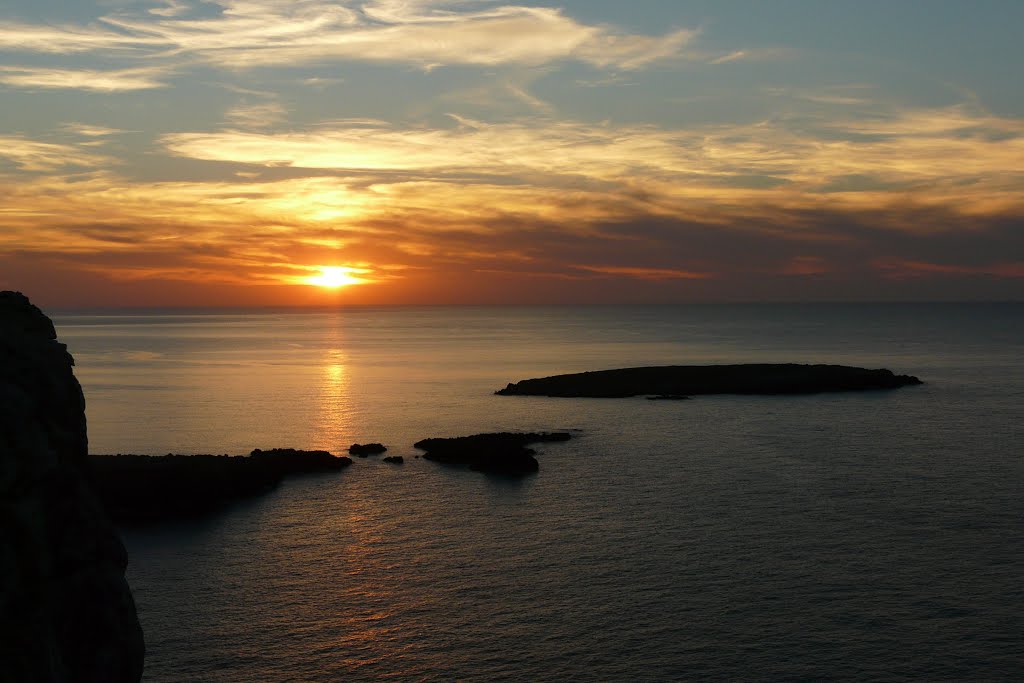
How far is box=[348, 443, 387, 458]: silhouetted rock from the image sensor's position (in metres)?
76.8

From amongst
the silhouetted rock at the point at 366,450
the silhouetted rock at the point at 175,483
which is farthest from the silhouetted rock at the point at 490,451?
the silhouetted rock at the point at 175,483

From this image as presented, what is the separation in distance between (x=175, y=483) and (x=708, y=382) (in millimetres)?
83173

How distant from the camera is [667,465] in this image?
7000 centimetres

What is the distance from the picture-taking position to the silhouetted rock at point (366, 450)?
3022 inches

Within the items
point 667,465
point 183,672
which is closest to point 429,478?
point 667,465

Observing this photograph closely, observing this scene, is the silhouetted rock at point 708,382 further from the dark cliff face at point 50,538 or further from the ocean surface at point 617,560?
the dark cliff face at point 50,538

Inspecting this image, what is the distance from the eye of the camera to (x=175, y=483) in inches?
2346

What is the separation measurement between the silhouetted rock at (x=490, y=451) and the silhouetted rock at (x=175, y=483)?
13.7 meters

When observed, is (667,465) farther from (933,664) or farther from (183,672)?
(183,672)

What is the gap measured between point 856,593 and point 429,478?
115ft

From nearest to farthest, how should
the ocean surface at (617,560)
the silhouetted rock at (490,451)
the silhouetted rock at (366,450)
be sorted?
the ocean surface at (617,560) → the silhouetted rock at (490,451) → the silhouetted rock at (366,450)

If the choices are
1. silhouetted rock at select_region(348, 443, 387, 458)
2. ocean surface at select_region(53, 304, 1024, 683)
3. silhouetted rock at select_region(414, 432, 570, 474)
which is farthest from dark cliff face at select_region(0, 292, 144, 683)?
silhouetted rock at select_region(348, 443, 387, 458)

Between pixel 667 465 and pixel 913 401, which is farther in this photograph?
pixel 913 401

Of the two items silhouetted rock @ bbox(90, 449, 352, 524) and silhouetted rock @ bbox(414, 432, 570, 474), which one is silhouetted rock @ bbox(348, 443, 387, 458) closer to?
silhouetted rock @ bbox(414, 432, 570, 474)
